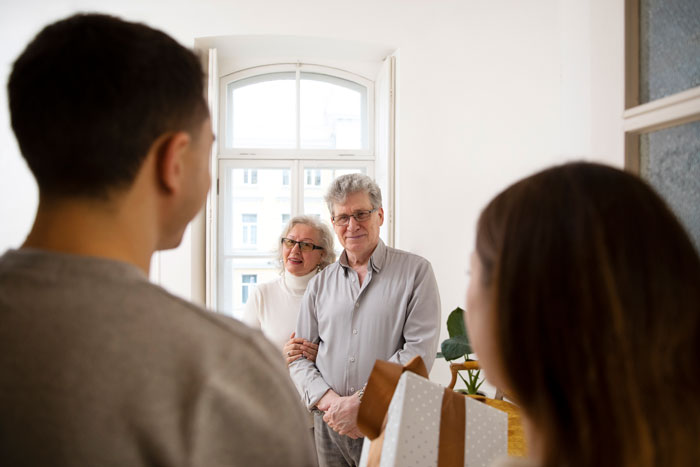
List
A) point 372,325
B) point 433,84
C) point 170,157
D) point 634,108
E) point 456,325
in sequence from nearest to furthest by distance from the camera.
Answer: point 170,157
point 634,108
point 372,325
point 456,325
point 433,84

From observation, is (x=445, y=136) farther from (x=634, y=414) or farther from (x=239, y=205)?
(x=634, y=414)

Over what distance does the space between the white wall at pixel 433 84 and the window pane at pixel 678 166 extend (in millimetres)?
2309

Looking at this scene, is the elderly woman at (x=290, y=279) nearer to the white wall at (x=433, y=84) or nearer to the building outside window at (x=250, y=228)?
the white wall at (x=433, y=84)

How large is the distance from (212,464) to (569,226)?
423 mm

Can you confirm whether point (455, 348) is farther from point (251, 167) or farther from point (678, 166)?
point (251, 167)

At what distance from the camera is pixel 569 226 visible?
0.51 metres

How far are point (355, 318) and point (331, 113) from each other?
7.99 ft

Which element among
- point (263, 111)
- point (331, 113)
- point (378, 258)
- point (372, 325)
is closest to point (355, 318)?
point (372, 325)

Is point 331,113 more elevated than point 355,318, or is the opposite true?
point 331,113

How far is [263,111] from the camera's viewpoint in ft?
13.4

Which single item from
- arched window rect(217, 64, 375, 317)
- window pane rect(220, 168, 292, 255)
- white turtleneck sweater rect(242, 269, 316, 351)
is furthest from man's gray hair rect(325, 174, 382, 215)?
window pane rect(220, 168, 292, 255)

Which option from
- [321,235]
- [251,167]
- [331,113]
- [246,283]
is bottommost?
[246,283]

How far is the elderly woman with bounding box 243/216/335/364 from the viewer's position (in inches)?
99.3

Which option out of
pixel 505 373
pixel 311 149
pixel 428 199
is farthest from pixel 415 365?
pixel 311 149
